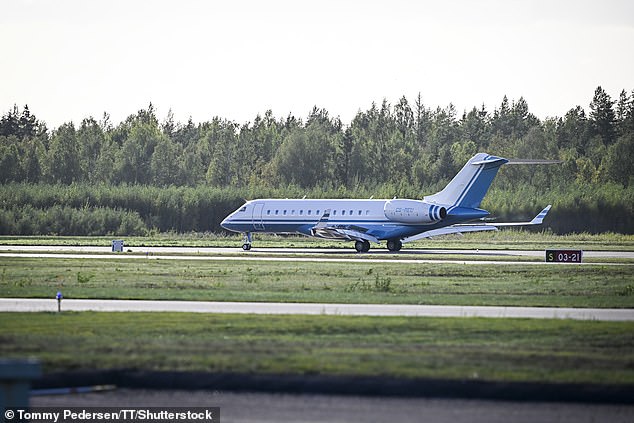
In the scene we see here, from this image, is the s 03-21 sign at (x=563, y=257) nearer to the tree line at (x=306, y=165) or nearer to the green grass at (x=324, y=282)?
the green grass at (x=324, y=282)

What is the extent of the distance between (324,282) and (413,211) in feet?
76.7

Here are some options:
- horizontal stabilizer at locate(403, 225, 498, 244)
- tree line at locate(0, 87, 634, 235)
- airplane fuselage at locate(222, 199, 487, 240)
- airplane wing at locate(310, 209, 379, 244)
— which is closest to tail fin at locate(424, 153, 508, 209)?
airplane fuselage at locate(222, 199, 487, 240)

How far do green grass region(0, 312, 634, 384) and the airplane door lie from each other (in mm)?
40764

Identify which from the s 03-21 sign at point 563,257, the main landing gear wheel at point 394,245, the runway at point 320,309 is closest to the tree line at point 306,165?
the main landing gear wheel at point 394,245

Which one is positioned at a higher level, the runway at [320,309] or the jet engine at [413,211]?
the jet engine at [413,211]

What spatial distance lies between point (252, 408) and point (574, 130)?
121573mm

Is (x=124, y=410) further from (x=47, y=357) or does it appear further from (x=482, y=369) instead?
(x=482, y=369)

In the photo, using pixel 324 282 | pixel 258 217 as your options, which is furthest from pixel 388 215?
pixel 324 282

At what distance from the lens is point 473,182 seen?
188 feet

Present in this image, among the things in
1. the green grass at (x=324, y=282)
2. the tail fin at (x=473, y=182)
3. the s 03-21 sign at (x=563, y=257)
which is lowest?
the green grass at (x=324, y=282)

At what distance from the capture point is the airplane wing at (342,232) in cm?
6050

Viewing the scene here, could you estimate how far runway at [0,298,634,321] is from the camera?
26.0 m

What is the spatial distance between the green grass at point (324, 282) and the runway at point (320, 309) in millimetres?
1166

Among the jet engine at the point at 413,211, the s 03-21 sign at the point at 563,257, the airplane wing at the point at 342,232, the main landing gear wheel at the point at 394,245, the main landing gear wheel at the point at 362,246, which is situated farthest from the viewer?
the main landing gear wheel at the point at 394,245
